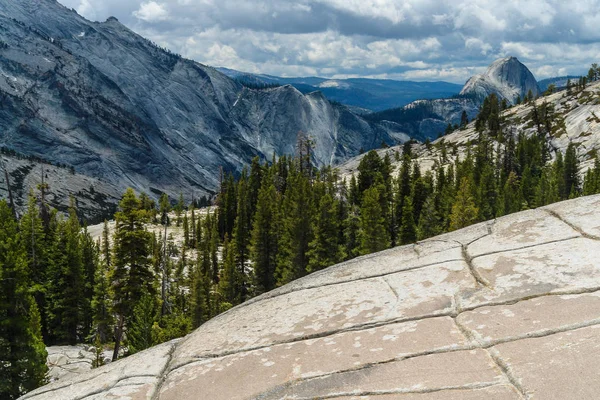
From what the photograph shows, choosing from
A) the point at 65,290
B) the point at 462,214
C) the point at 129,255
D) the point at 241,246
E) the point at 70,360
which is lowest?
the point at 70,360

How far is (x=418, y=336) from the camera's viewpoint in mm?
6254

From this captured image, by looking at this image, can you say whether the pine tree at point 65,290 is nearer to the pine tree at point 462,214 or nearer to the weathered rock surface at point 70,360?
the weathered rock surface at point 70,360

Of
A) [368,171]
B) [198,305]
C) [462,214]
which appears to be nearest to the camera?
[198,305]

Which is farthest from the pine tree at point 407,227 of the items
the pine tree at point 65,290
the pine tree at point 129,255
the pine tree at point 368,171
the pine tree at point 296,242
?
the pine tree at point 65,290

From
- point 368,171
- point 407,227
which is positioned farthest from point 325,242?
point 368,171

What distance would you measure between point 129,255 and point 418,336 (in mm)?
Result: 25665

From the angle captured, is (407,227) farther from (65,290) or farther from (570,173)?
(570,173)

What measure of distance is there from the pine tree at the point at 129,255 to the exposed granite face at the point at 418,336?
68.0 feet

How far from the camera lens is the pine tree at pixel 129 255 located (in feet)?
91.4

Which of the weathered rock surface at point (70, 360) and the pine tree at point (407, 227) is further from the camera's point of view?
the pine tree at point (407, 227)

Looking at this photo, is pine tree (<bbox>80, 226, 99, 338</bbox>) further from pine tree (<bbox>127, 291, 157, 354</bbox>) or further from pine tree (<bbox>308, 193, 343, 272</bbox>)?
pine tree (<bbox>308, 193, 343, 272</bbox>)

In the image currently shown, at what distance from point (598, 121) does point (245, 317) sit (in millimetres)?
153149

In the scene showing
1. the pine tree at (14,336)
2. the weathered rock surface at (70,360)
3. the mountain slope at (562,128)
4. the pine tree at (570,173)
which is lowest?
the weathered rock surface at (70,360)

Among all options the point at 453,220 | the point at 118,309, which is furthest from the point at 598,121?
the point at 118,309
